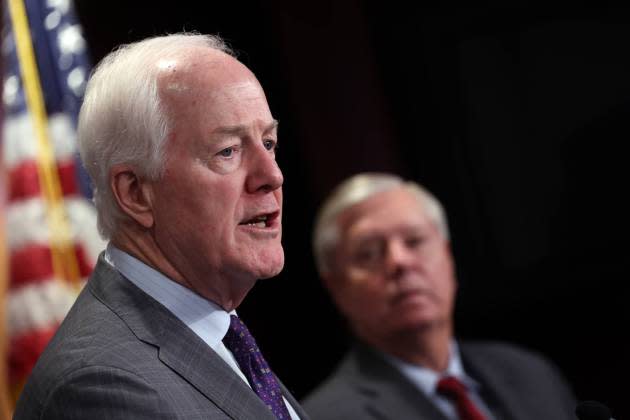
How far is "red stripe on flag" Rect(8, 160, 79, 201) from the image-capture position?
9.98 ft

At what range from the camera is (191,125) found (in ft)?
4.80

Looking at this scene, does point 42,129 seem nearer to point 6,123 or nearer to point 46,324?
point 6,123

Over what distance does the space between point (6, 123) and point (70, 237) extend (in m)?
0.42

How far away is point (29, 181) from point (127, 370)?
189 cm

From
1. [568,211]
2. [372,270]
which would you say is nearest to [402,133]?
[568,211]

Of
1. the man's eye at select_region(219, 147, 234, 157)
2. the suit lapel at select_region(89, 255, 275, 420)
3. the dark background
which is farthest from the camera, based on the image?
the dark background

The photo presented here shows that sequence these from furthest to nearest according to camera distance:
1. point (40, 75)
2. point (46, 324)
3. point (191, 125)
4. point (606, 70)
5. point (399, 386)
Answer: point (606, 70) < point (40, 75) < point (46, 324) < point (399, 386) < point (191, 125)

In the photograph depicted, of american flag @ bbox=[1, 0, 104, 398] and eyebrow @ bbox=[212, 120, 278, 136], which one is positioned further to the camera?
american flag @ bbox=[1, 0, 104, 398]

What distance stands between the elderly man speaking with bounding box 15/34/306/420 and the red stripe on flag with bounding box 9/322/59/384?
152cm

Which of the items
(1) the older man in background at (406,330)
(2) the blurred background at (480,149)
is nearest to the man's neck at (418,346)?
(1) the older man in background at (406,330)

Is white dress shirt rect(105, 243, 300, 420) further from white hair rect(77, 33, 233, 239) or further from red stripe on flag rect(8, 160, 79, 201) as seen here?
red stripe on flag rect(8, 160, 79, 201)

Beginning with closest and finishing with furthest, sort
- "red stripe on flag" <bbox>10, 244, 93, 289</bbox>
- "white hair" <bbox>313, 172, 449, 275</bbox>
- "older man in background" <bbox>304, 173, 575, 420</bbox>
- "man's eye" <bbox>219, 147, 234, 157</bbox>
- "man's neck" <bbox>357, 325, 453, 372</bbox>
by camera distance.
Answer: "man's eye" <bbox>219, 147, 234, 157</bbox>
"older man in background" <bbox>304, 173, 575, 420</bbox>
"man's neck" <bbox>357, 325, 453, 372</bbox>
"red stripe on flag" <bbox>10, 244, 93, 289</bbox>
"white hair" <bbox>313, 172, 449, 275</bbox>

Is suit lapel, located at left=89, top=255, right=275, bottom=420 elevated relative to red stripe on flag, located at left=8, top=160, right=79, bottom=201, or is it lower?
lower

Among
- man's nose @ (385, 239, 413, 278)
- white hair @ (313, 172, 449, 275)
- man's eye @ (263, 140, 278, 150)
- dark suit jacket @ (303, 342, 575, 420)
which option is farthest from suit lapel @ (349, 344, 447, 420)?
man's eye @ (263, 140, 278, 150)
